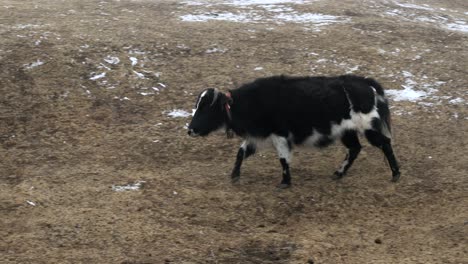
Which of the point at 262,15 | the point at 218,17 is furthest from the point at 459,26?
the point at 218,17

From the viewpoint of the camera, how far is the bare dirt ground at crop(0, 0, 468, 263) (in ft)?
21.2

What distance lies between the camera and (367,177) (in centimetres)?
829

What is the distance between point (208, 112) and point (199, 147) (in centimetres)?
152

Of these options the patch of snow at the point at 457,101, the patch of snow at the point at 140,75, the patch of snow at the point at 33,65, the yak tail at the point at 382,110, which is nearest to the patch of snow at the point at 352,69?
the patch of snow at the point at 457,101

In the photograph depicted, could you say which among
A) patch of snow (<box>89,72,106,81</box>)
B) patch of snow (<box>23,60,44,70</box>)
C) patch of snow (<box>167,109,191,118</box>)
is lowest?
patch of snow (<box>167,109,191,118</box>)

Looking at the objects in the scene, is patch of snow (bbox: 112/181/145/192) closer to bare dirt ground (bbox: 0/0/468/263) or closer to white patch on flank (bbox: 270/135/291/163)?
bare dirt ground (bbox: 0/0/468/263)

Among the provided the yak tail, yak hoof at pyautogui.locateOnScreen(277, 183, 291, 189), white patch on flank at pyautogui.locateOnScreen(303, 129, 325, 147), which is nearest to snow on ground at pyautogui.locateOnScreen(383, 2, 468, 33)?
the yak tail

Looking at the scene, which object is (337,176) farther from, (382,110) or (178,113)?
(178,113)

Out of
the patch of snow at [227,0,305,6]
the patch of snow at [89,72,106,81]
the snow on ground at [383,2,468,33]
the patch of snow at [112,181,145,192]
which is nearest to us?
the patch of snow at [112,181,145,192]

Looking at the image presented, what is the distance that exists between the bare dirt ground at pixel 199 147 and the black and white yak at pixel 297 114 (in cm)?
65

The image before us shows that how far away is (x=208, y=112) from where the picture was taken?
7977mm

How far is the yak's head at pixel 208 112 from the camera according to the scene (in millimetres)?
7910

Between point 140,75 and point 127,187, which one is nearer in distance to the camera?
point 127,187

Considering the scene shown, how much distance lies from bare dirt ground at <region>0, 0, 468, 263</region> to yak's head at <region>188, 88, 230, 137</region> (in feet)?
2.46
